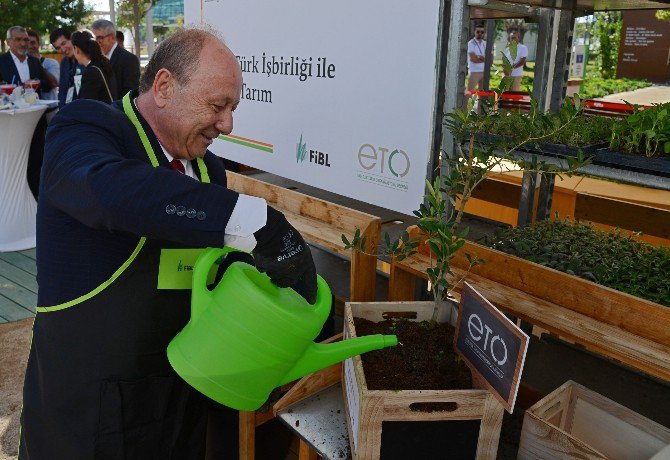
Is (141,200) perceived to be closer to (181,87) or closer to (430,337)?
(181,87)

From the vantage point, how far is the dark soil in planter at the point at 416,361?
4.12 ft

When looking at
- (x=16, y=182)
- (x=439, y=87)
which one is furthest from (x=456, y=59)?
(x=16, y=182)

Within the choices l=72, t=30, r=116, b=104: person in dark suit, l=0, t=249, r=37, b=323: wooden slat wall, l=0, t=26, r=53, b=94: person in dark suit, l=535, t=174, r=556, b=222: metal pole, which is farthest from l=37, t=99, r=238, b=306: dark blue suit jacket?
l=0, t=26, r=53, b=94: person in dark suit

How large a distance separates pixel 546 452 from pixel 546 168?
2.23 feet

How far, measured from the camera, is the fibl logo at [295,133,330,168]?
230cm

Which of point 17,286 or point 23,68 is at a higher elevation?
point 23,68

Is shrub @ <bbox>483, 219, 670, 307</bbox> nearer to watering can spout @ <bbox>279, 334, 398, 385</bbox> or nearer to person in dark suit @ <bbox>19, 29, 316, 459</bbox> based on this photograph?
watering can spout @ <bbox>279, 334, 398, 385</bbox>

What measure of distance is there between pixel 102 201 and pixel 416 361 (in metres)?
0.75

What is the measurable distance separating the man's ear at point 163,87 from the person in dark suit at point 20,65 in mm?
5966

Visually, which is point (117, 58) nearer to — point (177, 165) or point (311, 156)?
point (311, 156)

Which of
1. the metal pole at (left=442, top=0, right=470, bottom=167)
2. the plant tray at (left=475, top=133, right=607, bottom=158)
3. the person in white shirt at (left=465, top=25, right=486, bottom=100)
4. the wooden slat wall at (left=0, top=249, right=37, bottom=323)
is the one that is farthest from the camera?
the person in white shirt at (left=465, top=25, right=486, bottom=100)

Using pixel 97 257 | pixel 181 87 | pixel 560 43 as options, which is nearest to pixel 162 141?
pixel 181 87

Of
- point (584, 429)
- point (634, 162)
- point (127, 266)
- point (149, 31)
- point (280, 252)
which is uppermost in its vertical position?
point (149, 31)

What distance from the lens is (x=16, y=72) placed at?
21.2 ft
